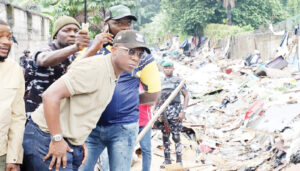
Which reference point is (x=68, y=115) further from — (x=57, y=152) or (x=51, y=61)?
(x=51, y=61)

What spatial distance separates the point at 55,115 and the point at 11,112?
436 millimetres

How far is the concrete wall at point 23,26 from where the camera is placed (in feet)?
21.6

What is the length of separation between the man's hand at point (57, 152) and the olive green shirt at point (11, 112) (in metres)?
0.25

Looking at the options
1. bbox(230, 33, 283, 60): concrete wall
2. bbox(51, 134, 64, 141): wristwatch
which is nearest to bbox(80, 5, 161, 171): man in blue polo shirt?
bbox(51, 134, 64, 141): wristwatch

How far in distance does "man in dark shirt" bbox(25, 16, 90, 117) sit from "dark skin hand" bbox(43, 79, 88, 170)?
0.63 meters

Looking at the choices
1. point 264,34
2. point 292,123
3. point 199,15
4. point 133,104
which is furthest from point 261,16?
point 133,104

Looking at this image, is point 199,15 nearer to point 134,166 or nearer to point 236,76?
point 236,76

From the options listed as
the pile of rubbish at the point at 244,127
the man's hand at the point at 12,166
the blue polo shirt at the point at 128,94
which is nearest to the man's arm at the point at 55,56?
the blue polo shirt at the point at 128,94

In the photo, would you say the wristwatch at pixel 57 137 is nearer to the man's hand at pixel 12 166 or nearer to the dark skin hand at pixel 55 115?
the dark skin hand at pixel 55 115

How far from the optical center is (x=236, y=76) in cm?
1670

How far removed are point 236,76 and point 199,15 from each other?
51.7 ft

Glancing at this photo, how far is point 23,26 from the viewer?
763 centimetres

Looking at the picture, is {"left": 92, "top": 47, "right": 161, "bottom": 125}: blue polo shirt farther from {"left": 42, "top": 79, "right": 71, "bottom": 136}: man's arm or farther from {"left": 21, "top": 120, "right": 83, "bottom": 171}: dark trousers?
{"left": 42, "top": 79, "right": 71, "bottom": 136}: man's arm

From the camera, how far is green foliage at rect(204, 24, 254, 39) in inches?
1117
